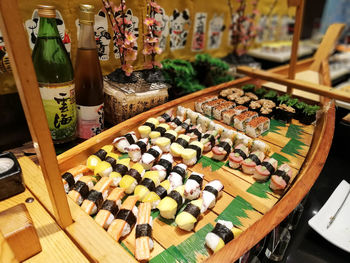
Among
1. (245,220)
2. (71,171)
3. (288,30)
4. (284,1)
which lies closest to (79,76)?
(71,171)

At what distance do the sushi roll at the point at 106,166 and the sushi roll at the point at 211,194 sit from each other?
1.73 feet

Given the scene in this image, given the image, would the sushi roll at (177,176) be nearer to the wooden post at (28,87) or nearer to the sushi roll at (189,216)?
the sushi roll at (189,216)

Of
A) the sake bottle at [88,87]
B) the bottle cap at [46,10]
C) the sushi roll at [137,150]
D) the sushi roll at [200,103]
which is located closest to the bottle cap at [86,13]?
the sake bottle at [88,87]

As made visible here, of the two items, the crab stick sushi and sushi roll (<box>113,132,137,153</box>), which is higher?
sushi roll (<box>113,132,137,153</box>)

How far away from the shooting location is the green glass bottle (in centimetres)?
150

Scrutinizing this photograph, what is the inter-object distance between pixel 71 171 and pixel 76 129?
48 centimetres

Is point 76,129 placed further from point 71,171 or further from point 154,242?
point 154,242

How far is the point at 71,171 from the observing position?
4.47ft

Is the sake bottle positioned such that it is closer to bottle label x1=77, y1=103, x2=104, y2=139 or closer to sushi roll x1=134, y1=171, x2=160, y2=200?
bottle label x1=77, y1=103, x2=104, y2=139

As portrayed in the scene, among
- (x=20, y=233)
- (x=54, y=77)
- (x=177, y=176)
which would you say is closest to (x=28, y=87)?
(x=20, y=233)

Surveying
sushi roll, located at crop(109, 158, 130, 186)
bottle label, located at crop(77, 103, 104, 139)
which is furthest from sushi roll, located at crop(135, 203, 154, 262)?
bottle label, located at crop(77, 103, 104, 139)

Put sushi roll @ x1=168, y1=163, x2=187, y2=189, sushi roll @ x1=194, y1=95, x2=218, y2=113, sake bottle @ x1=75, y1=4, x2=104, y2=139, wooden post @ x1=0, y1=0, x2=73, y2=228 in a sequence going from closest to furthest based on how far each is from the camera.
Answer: wooden post @ x1=0, y1=0, x2=73, y2=228 → sushi roll @ x1=168, y1=163, x2=187, y2=189 → sake bottle @ x1=75, y1=4, x2=104, y2=139 → sushi roll @ x1=194, y1=95, x2=218, y2=113

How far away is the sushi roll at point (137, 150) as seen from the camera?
1509 mm

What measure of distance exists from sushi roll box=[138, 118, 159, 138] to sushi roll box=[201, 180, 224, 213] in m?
0.62
